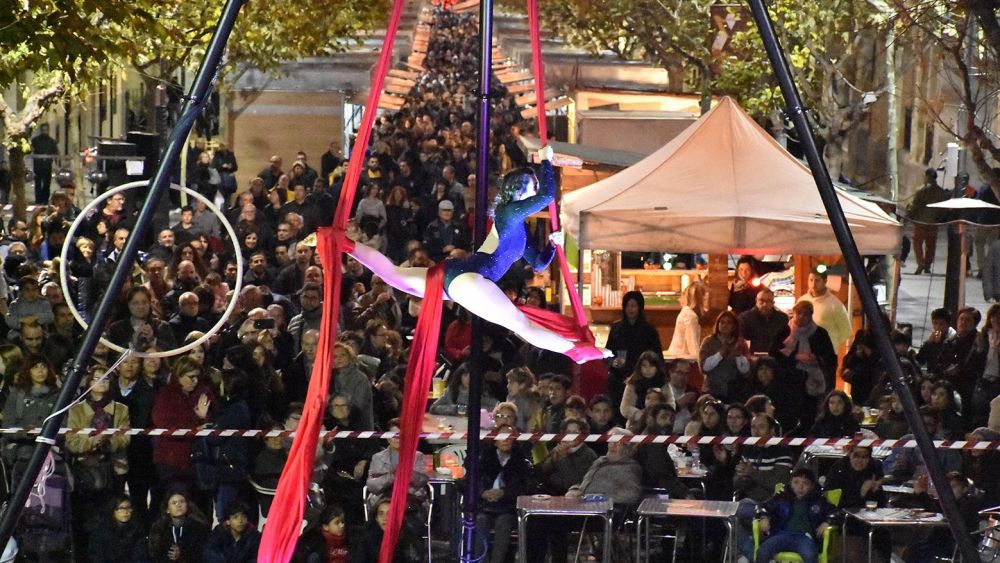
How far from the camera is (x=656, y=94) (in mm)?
22750

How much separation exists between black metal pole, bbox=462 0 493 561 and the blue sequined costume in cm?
32

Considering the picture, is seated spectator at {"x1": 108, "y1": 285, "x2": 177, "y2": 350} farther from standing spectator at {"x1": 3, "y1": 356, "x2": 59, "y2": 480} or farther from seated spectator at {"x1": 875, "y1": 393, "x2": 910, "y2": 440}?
seated spectator at {"x1": 875, "y1": 393, "x2": 910, "y2": 440}

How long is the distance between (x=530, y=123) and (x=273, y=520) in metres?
24.4

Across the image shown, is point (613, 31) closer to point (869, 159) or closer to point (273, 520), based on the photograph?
point (869, 159)

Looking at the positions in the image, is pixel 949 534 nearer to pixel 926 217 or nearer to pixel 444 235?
pixel 444 235

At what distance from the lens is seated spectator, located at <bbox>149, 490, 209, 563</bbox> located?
30.5ft

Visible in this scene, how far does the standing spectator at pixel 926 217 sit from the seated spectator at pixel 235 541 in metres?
9.34

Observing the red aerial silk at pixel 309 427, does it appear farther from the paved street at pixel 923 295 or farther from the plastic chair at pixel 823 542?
the paved street at pixel 923 295

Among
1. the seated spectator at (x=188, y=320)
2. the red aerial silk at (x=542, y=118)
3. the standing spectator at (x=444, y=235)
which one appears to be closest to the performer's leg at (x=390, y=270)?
the red aerial silk at (x=542, y=118)

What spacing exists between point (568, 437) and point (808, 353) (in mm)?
2771

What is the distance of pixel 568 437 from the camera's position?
9.55 m

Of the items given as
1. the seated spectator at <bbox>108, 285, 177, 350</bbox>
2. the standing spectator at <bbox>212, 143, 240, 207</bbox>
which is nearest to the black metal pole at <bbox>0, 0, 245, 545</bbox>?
the seated spectator at <bbox>108, 285, 177, 350</bbox>

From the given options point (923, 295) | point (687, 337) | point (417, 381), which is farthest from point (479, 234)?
point (923, 295)

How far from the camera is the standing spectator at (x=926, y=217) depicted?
62.9 feet
